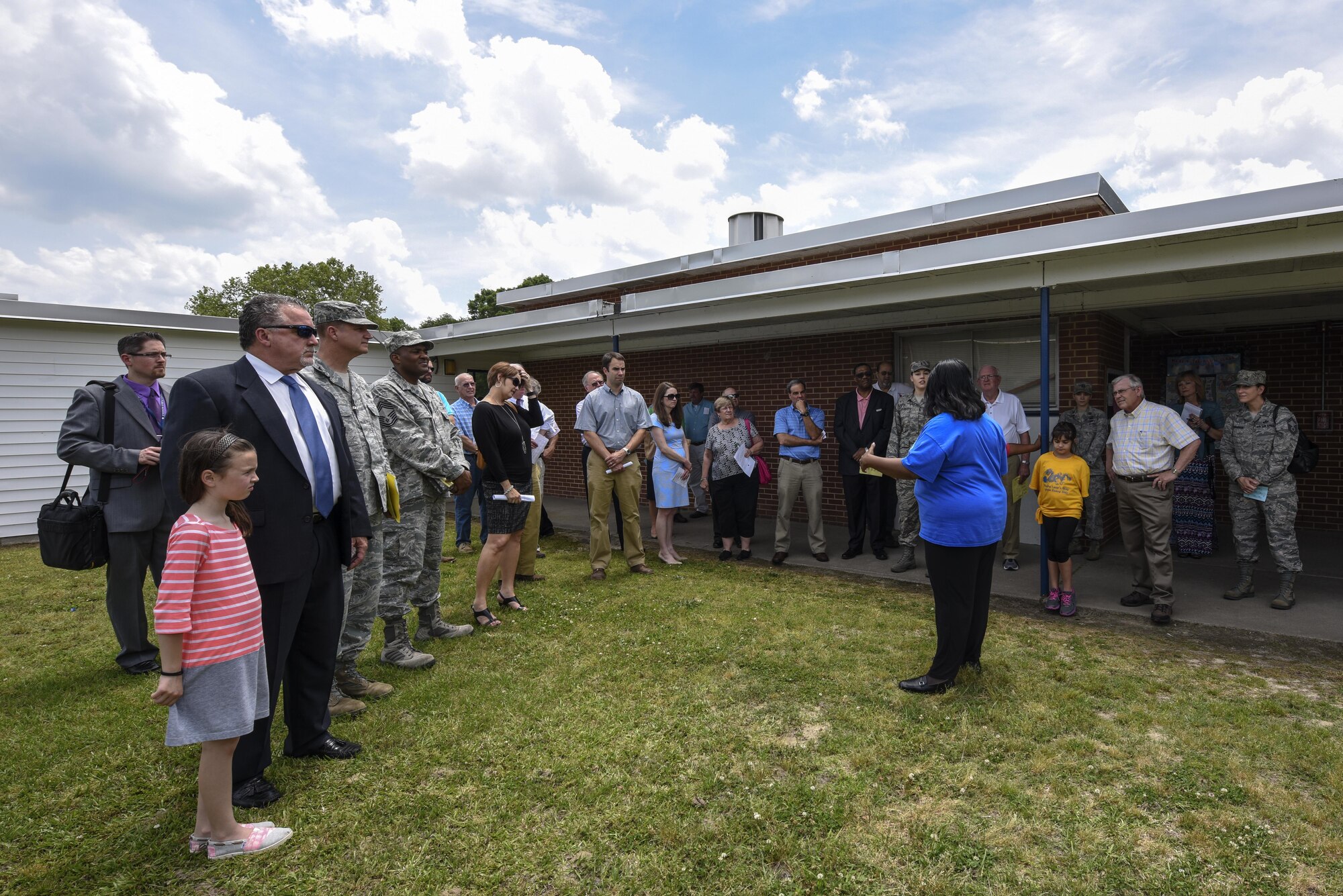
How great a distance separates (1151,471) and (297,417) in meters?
5.41

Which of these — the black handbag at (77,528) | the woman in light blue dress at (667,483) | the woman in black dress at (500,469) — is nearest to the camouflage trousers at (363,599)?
the woman in black dress at (500,469)

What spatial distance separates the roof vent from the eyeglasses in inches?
419

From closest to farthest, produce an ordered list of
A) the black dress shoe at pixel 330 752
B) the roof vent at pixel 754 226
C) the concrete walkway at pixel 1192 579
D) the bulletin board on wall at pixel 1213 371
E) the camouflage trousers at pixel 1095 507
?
the black dress shoe at pixel 330 752, the concrete walkway at pixel 1192 579, the camouflage trousers at pixel 1095 507, the bulletin board on wall at pixel 1213 371, the roof vent at pixel 754 226

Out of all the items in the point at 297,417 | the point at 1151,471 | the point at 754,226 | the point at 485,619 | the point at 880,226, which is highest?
the point at 754,226

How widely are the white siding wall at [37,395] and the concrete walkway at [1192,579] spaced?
797 centimetres

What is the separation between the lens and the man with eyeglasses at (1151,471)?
481 centimetres

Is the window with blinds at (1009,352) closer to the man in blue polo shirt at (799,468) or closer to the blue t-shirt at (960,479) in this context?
the man in blue polo shirt at (799,468)

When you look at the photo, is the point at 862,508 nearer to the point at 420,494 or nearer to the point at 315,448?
the point at 420,494

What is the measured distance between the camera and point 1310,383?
7938 millimetres

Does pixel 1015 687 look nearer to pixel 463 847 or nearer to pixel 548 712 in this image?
pixel 548 712

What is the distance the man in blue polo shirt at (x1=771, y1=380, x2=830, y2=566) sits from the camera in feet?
22.5

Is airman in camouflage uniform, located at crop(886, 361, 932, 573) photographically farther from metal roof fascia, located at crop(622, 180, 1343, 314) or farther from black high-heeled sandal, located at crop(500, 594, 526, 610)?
black high-heeled sandal, located at crop(500, 594, 526, 610)

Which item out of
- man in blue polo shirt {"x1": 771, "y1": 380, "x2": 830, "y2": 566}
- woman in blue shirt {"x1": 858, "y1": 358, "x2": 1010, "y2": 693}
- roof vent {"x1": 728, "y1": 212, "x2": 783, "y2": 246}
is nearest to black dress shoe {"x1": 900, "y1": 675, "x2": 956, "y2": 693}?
woman in blue shirt {"x1": 858, "y1": 358, "x2": 1010, "y2": 693}

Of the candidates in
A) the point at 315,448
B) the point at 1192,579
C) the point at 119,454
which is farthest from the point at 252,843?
the point at 1192,579
